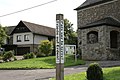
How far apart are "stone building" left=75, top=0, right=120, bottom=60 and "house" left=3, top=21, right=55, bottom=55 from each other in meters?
20.2

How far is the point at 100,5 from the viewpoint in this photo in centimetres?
3130

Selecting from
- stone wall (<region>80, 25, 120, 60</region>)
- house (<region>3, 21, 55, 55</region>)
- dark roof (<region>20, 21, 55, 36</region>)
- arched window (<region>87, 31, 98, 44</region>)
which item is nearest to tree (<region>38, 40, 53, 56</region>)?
arched window (<region>87, 31, 98, 44</region>)

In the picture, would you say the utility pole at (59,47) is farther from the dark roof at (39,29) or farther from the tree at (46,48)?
the dark roof at (39,29)

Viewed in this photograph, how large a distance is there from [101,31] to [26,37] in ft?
94.5

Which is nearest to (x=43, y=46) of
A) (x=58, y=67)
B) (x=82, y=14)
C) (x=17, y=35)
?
(x=82, y=14)

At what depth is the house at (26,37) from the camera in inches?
2044

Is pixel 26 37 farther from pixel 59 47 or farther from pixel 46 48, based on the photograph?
pixel 59 47

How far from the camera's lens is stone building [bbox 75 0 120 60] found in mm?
26734

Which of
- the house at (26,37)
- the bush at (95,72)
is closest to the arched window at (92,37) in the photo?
the bush at (95,72)

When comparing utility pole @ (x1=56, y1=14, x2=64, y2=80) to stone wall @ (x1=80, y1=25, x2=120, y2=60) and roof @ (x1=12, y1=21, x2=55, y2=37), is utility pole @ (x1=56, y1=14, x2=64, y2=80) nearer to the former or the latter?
stone wall @ (x1=80, y1=25, x2=120, y2=60)

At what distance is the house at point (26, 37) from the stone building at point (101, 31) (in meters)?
20.2

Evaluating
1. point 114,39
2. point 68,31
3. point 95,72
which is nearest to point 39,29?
point 68,31

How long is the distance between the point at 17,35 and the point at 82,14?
24.0m

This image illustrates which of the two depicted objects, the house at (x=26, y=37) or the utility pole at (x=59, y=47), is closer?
the utility pole at (x=59, y=47)
